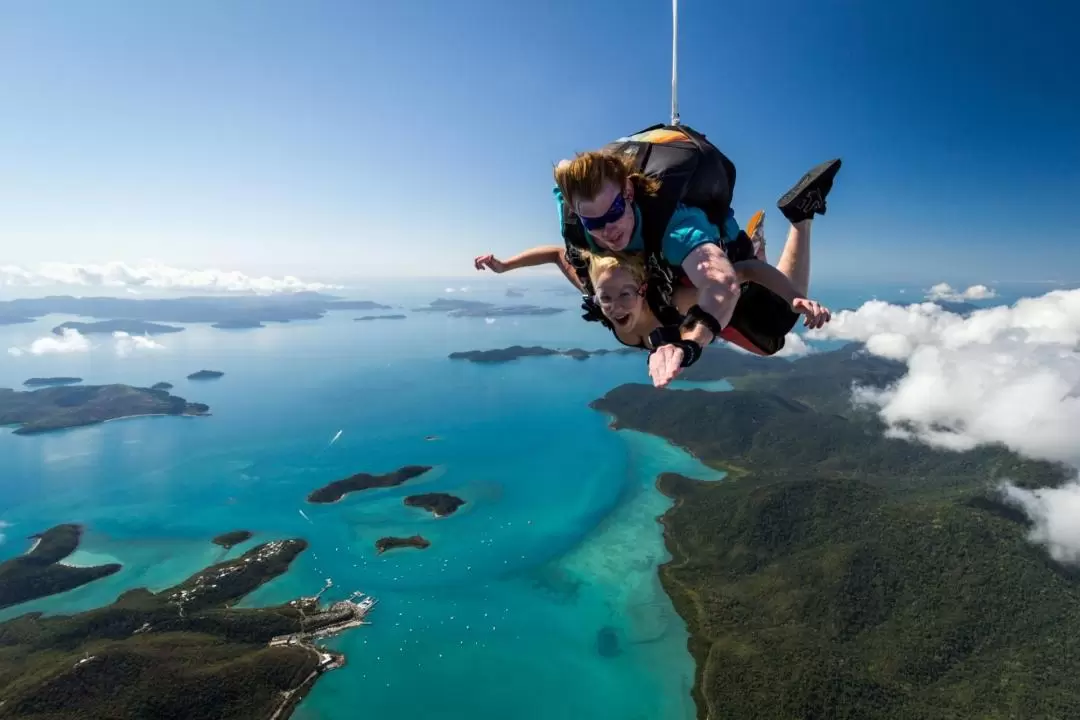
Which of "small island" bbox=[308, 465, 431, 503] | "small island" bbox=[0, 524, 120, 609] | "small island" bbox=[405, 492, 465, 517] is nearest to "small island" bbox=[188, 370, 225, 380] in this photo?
"small island" bbox=[0, 524, 120, 609]

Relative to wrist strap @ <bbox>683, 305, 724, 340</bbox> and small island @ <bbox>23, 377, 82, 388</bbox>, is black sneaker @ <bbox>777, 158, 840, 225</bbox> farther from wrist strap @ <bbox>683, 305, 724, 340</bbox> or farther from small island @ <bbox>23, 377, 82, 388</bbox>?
small island @ <bbox>23, 377, 82, 388</bbox>

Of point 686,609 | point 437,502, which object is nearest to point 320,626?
point 437,502

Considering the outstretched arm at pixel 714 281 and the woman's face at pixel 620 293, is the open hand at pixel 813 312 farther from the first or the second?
the woman's face at pixel 620 293

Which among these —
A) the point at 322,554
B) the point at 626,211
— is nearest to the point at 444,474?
the point at 322,554

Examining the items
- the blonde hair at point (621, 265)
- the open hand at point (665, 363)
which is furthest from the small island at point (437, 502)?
the open hand at point (665, 363)

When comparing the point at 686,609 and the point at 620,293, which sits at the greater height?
the point at 620,293

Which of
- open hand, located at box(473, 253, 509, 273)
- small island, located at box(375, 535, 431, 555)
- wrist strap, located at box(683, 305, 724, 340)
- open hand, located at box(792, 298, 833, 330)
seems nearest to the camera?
wrist strap, located at box(683, 305, 724, 340)

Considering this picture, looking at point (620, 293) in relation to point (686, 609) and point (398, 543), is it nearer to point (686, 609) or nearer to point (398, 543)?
point (686, 609)
